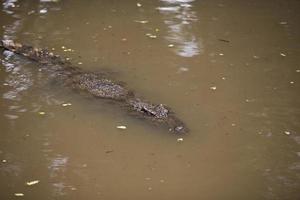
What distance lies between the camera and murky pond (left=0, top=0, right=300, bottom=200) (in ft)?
16.2

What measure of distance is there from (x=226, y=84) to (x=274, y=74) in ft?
3.02

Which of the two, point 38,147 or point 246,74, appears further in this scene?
point 246,74

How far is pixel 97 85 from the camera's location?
6.59m

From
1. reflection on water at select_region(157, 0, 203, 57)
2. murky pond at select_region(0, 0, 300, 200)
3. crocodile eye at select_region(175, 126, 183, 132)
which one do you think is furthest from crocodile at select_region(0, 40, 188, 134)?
reflection on water at select_region(157, 0, 203, 57)

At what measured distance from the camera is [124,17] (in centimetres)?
919

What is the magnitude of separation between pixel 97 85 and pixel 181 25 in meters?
3.01

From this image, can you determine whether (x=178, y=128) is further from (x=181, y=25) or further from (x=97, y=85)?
(x=181, y=25)

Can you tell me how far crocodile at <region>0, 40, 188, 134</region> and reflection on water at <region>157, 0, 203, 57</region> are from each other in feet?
5.80

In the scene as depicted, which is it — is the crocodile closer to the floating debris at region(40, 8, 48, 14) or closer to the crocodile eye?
the crocodile eye

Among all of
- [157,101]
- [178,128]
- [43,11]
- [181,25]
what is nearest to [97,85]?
[157,101]

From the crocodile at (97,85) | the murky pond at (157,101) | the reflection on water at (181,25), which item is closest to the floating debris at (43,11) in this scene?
the murky pond at (157,101)

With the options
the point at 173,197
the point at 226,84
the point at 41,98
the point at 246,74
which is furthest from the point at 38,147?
the point at 246,74

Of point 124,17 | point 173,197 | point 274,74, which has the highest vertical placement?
point 124,17

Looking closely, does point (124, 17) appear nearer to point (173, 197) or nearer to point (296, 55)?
point (296, 55)
